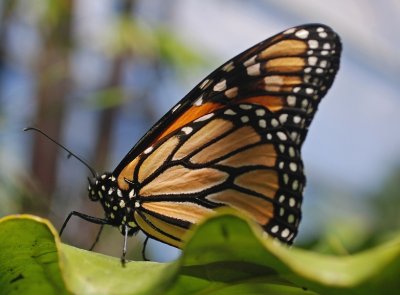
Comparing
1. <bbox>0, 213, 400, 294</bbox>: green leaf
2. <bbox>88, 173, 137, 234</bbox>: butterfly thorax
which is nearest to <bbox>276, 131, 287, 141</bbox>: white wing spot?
<bbox>88, 173, 137, 234</bbox>: butterfly thorax

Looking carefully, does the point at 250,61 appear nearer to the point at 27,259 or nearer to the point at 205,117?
Answer: the point at 205,117

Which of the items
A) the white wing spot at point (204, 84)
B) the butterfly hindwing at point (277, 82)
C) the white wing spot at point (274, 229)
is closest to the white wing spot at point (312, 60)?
the butterfly hindwing at point (277, 82)

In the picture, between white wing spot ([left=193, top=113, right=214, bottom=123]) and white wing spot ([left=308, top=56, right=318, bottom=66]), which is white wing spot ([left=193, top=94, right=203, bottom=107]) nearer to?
white wing spot ([left=193, top=113, right=214, bottom=123])

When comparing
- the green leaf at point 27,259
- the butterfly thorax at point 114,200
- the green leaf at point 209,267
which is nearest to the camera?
the green leaf at point 209,267

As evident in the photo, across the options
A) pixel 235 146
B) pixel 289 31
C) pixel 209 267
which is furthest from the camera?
pixel 235 146

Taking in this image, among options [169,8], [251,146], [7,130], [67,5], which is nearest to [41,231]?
[251,146]

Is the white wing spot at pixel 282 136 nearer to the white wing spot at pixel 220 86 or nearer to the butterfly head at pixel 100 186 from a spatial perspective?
the white wing spot at pixel 220 86

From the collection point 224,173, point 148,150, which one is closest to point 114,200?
point 148,150

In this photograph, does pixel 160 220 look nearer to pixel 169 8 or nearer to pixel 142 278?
pixel 142 278
